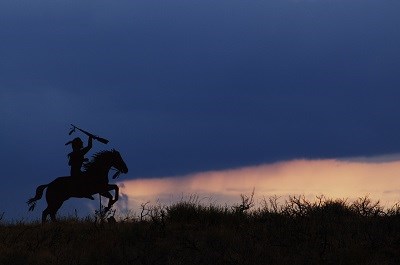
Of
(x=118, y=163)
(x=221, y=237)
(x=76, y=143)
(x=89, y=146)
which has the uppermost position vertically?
(x=76, y=143)

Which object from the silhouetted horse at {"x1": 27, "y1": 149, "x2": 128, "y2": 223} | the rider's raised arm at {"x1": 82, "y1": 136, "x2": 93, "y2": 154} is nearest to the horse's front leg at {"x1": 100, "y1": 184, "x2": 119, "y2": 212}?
the silhouetted horse at {"x1": 27, "y1": 149, "x2": 128, "y2": 223}

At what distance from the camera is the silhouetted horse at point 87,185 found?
20328mm

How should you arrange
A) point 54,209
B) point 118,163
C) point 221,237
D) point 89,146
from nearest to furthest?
point 221,237 < point 89,146 < point 54,209 < point 118,163

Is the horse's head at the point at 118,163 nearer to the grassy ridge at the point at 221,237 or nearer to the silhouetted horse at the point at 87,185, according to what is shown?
the silhouetted horse at the point at 87,185

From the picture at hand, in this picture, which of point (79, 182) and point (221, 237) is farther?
point (79, 182)

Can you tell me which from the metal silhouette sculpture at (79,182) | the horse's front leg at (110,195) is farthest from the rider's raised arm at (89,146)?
the horse's front leg at (110,195)

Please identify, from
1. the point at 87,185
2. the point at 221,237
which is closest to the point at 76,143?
the point at 87,185

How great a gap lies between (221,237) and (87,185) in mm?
6120

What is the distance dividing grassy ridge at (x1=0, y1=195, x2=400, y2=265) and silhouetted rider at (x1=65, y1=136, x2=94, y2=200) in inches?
80.4

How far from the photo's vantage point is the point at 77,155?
2025 cm

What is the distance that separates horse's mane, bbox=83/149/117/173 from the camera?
20.6 metres

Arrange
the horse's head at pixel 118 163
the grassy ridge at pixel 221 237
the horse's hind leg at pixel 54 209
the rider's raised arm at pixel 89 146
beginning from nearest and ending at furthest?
the grassy ridge at pixel 221 237, the rider's raised arm at pixel 89 146, the horse's hind leg at pixel 54 209, the horse's head at pixel 118 163

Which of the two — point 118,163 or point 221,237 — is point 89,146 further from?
point 221,237

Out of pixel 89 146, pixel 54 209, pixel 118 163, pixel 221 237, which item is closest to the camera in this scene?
pixel 221 237
